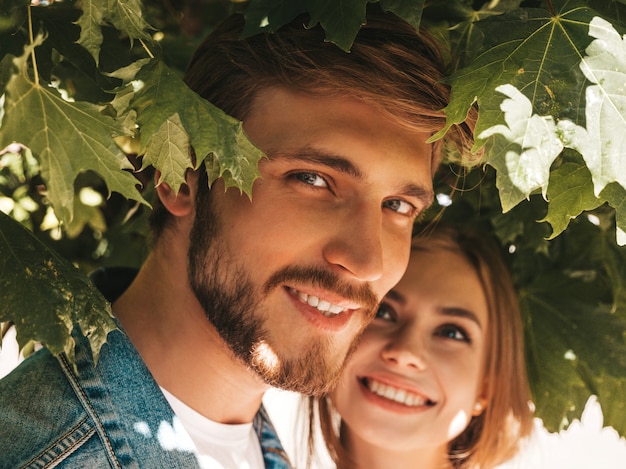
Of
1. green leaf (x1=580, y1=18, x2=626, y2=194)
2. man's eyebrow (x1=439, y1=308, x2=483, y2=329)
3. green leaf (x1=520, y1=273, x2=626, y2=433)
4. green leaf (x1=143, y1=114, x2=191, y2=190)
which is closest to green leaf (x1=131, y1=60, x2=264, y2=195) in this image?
green leaf (x1=143, y1=114, x2=191, y2=190)

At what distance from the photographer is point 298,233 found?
7.58ft

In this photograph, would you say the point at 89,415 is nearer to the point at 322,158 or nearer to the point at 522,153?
the point at 322,158

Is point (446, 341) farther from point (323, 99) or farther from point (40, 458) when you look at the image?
point (40, 458)

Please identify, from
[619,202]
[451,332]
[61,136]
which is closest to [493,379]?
[451,332]

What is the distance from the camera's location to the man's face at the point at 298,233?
2309mm

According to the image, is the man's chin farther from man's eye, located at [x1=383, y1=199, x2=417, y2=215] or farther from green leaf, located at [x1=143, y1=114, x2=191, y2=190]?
green leaf, located at [x1=143, y1=114, x2=191, y2=190]

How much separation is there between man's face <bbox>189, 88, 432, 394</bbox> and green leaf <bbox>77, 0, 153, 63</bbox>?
554 millimetres

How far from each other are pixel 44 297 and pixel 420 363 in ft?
5.06

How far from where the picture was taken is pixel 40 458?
1.93 metres

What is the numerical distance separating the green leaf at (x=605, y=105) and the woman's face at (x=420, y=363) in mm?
1339

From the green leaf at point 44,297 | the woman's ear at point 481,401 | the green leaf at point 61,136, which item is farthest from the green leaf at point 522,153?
the woman's ear at point 481,401

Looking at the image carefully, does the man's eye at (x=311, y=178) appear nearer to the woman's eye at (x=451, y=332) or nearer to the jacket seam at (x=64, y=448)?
the jacket seam at (x=64, y=448)

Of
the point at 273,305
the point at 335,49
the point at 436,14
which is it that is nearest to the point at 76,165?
the point at 273,305

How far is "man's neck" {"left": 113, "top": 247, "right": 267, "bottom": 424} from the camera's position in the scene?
2.36 m
